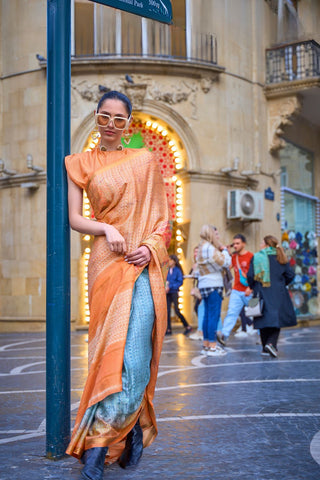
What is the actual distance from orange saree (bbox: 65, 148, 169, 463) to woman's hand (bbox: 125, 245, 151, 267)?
0.03 meters

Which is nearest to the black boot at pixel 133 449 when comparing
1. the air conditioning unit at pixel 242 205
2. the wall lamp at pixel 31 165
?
the wall lamp at pixel 31 165

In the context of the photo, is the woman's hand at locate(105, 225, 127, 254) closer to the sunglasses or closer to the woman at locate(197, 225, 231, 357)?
the sunglasses

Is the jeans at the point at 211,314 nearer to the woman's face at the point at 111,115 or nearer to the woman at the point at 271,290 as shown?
the woman at the point at 271,290

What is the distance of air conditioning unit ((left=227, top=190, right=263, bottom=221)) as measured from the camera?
56.6 feet

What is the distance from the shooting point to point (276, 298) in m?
10.1

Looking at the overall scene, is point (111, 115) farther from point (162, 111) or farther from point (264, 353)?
point (162, 111)

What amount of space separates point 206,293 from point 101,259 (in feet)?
21.3

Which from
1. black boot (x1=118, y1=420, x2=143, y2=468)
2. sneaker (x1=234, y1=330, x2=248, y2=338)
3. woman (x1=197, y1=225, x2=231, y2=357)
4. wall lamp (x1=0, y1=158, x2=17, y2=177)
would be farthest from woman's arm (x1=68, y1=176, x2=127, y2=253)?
wall lamp (x1=0, y1=158, x2=17, y2=177)

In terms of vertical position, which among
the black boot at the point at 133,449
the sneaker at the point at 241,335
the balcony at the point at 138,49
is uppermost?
the balcony at the point at 138,49

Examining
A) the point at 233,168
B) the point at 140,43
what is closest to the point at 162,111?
the point at 140,43

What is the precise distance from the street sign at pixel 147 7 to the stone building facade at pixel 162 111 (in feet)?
40.8

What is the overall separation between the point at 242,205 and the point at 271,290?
7492mm

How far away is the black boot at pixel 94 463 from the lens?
131 inches

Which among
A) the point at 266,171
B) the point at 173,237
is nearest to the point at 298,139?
the point at 266,171
